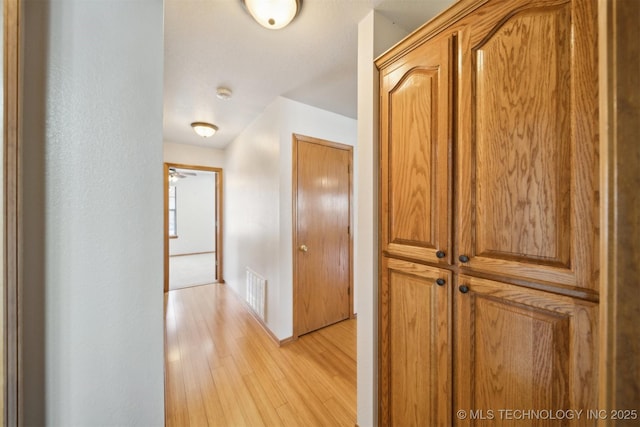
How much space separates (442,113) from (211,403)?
2.19 m

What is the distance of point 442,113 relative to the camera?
0.95 m

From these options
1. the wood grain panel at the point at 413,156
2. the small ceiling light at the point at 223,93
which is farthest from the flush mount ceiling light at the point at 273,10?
the small ceiling light at the point at 223,93

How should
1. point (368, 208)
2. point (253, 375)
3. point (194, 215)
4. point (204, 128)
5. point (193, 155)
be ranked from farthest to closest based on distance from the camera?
point (194, 215) < point (193, 155) < point (204, 128) < point (253, 375) < point (368, 208)

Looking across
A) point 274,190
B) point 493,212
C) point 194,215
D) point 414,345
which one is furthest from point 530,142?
point 194,215

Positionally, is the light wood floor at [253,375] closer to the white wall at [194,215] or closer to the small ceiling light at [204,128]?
the small ceiling light at [204,128]

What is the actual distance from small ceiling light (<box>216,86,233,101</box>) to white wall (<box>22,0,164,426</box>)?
1.58 metres

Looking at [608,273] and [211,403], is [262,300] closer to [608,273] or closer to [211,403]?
[211,403]

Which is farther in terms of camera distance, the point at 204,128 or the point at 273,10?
the point at 204,128

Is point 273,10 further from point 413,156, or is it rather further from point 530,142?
point 530,142

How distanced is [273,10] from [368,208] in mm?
1121

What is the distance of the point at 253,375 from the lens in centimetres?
186

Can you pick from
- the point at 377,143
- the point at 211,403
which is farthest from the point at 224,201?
the point at 377,143

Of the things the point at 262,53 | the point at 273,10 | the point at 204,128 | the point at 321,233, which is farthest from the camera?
the point at 204,128

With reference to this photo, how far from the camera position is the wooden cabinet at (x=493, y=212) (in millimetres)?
650
